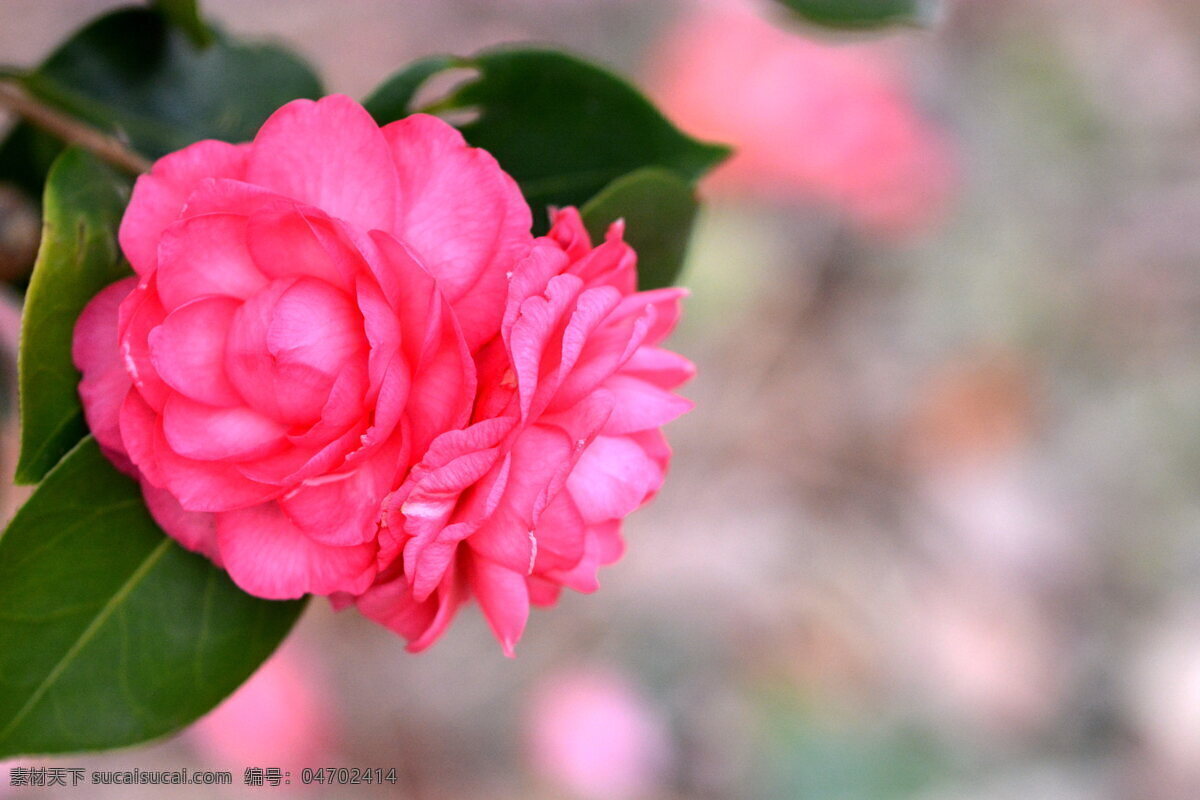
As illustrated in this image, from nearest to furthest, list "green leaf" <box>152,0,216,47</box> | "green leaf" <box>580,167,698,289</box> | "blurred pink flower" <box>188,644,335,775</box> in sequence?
"green leaf" <box>580,167,698,289</box>
"green leaf" <box>152,0,216,47</box>
"blurred pink flower" <box>188,644,335,775</box>

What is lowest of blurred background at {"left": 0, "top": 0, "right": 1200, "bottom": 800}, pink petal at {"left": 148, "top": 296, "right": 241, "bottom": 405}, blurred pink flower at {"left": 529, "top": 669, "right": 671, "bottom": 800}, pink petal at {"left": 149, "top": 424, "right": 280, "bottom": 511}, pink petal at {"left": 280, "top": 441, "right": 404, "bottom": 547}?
blurred pink flower at {"left": 529, "top": 669, "right": 671, "bottom": 800}

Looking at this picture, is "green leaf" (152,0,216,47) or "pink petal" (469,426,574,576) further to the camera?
"green leaf" (152,0,216,47)

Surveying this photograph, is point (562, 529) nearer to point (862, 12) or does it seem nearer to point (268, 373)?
point (268, 373)

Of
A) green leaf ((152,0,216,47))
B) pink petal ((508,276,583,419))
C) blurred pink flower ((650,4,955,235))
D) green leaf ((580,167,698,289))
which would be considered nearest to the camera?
pink petal ((508,276,583,419))

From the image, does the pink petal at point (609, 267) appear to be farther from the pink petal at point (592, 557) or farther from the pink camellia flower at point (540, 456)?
the pink petal at point (592, 557)

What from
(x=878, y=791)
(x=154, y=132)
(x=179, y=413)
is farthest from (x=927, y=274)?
(x=179, y=413)

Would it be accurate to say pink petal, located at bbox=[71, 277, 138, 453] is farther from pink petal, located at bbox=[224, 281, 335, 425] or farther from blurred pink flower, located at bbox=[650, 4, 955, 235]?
blurred pink flower, located at bbox=[650, 4, 955, 235]

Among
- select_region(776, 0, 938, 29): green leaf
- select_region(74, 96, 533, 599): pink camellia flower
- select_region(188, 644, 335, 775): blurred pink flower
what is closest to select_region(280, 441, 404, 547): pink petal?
select_region(74, 96, 533, 599): pink camellia flower

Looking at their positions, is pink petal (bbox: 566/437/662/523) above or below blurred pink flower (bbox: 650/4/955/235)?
above
